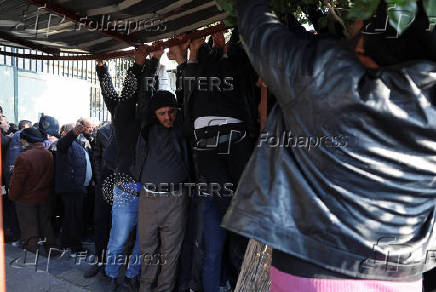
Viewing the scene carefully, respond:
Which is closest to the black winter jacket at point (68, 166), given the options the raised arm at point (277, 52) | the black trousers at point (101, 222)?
the black trousers at point (101, 222)

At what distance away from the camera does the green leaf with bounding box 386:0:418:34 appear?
1.05 metres

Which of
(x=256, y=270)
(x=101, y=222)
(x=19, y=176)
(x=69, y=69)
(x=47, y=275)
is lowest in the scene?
(x=47, y=275)

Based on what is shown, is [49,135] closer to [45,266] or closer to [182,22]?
[45,266]

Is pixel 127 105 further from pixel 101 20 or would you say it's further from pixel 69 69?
pixel 69 69

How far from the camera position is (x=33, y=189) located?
16.0 feet

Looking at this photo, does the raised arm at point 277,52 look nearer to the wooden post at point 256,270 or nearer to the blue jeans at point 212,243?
the wooden post at point 256,270

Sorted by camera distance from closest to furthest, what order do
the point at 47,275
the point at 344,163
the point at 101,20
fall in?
Answer: the point at 344,163, the point at 101,20, the point at 47,275

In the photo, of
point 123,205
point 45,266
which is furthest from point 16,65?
point 123,205

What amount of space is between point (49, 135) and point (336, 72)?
18.6 ft

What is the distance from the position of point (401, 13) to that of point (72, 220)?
16.2ft

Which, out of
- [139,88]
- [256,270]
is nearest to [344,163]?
[256,270]

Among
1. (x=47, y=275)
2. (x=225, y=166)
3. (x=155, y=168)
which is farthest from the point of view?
(x=47, y=275)

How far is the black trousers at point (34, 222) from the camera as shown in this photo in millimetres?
4941

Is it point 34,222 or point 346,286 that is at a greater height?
point 346,286
